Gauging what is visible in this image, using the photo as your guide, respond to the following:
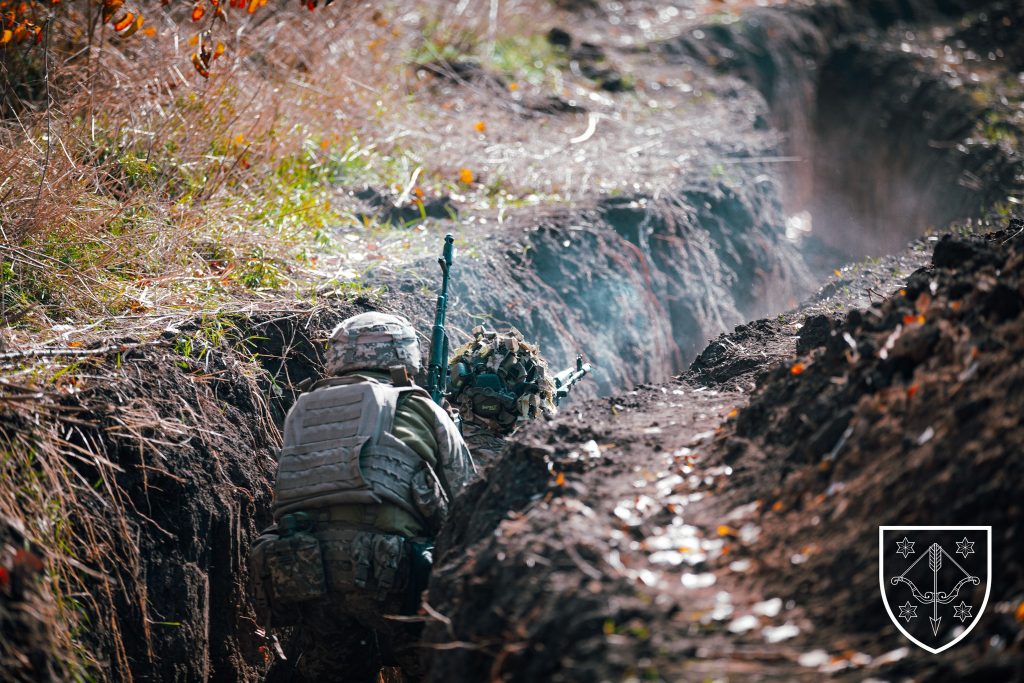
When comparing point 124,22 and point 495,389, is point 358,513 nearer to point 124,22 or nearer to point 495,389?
point 495,389

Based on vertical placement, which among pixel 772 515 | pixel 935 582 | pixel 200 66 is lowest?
pixel 772 515

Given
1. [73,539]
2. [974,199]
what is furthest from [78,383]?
[974,199]

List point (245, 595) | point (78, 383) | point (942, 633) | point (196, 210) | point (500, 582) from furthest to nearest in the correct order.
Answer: point (196, 210), point (245, 595), point (78, 383), point (500, 582), point (942, 633)

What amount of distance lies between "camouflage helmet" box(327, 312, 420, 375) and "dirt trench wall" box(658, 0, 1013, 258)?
9.31 meters

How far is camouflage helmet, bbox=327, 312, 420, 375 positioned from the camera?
554cm

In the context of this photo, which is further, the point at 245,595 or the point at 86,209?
the point at 86,209

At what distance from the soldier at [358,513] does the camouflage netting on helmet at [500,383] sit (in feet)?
A: 2.49

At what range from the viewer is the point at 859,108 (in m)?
15.6

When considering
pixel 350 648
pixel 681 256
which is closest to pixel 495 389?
pixel 350 648

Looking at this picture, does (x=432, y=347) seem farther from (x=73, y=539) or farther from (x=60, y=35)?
(x=60, y=35)

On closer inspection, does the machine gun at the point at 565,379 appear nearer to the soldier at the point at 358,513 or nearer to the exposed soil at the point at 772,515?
the soldier at the point at 358,513

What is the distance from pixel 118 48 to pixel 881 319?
684cm

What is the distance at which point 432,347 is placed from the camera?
6.17 meters

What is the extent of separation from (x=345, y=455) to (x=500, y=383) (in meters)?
1.37
